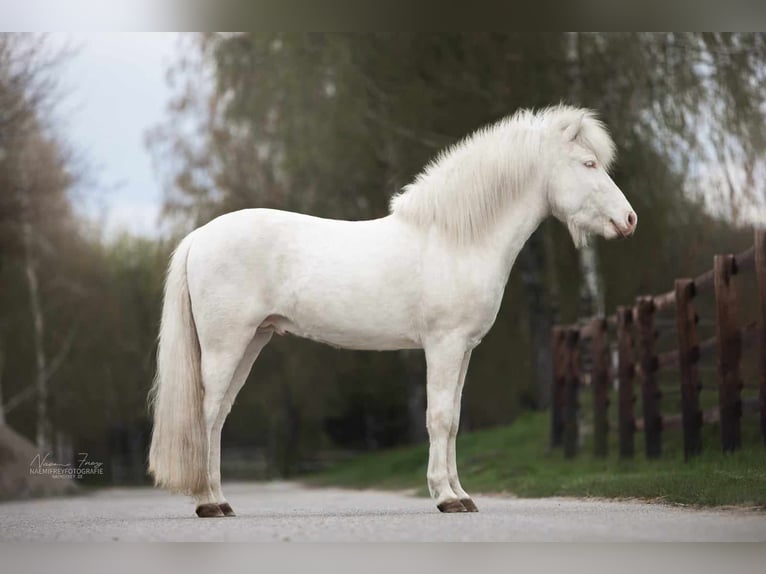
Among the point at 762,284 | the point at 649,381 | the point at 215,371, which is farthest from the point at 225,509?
the point at 649,381

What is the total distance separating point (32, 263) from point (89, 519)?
745 cm

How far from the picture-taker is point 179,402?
5.16 m

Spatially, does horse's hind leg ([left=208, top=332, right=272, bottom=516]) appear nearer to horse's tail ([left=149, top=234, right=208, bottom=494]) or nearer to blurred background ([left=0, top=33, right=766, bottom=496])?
horse's tail ([left=149, top=234, right=208, bottom=494])

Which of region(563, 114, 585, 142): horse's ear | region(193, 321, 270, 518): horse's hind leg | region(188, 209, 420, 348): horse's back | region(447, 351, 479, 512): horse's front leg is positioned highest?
region(563, 114, 585, 142): horse's ear

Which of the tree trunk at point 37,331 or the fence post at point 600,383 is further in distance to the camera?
the tree trunk at point 37,331

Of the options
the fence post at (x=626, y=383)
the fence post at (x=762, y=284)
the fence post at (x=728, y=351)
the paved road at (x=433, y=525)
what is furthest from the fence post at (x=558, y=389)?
the paved road at (x=433, y=525)

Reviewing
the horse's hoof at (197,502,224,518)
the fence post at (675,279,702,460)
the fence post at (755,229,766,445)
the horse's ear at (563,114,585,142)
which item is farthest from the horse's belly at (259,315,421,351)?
the fence post at (675,279,702,460)

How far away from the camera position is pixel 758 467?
6.14 meters

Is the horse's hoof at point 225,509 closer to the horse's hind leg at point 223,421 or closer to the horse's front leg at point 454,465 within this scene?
the horse's hind leg at point 223,421

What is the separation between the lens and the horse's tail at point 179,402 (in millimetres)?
5086

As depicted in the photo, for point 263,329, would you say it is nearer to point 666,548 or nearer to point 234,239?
point 234,239

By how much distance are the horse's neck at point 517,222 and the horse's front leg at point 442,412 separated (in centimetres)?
55

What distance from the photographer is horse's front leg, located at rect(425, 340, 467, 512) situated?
199 inches

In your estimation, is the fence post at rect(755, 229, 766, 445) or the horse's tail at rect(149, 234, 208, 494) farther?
the fence post at rect(755, 229, 766, 445)
